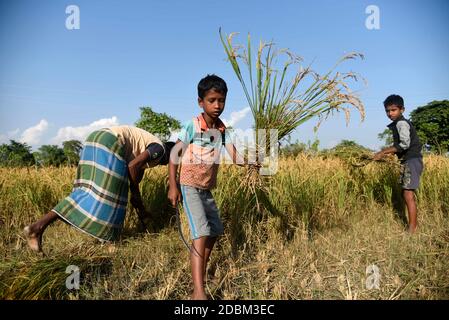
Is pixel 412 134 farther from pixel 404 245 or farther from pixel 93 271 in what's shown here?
pixel 93 271

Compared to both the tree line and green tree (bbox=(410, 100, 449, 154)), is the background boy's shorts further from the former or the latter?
green tree (bbox=(410, 100, 449, 154))

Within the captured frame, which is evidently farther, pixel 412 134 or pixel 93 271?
pixel 412 134

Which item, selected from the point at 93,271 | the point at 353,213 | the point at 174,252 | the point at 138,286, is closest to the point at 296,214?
the point at 353,213

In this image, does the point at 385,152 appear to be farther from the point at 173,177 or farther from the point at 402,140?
the point at 173,177

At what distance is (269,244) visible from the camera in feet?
8.68

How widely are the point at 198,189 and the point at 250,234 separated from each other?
3.11ft

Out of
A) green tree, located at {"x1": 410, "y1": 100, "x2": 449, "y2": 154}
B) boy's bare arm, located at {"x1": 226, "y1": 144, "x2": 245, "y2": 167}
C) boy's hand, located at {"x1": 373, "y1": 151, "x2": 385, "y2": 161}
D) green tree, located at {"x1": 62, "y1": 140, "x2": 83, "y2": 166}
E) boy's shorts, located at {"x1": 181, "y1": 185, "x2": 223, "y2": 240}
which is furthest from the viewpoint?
green tree, located at {"x1": 410, "y1": 100, "x2": 449, "y2": 154}

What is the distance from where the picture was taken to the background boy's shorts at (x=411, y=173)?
10.2 ft

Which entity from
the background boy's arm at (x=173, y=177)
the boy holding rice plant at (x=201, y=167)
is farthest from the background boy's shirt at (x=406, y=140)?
the background boy's arm at (x=173, y=177)

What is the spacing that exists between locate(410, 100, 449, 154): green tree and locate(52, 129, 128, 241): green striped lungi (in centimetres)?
2341

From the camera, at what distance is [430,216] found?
3510 mm

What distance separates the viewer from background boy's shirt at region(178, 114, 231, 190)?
1946 millimetres

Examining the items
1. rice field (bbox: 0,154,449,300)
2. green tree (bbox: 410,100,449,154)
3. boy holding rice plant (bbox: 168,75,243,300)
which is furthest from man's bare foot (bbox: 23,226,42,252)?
green tree (bbox: 410,100,449,154)

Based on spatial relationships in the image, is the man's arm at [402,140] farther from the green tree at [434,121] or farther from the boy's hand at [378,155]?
the green tree at [434,121]
